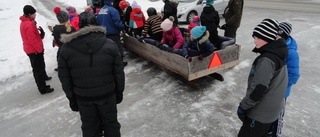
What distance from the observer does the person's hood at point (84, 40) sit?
2.50 m

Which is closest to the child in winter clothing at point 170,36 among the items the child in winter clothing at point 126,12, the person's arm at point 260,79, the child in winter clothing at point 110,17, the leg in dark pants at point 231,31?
the child in winter clothing at point 110,17

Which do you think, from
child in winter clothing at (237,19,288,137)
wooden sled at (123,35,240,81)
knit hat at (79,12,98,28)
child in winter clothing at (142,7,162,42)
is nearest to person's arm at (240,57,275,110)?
child in winter clothing at (237,19,288,137)

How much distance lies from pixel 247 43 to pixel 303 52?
163 centimetres

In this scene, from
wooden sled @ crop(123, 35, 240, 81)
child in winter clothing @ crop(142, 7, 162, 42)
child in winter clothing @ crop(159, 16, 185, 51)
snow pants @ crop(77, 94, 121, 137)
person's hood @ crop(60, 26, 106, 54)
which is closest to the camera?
person's hood @ crop(60, 26, 106, 54)

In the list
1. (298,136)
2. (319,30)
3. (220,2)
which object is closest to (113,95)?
(298,136)

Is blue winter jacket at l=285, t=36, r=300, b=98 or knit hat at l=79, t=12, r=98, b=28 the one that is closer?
knit hat at l=79, t=12, r=98, b=28

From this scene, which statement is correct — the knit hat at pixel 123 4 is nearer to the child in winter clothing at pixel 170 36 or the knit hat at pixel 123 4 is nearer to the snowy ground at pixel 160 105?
the snowy ground at pixel 160 105

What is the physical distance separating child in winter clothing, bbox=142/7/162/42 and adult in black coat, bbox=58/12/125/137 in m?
3.48

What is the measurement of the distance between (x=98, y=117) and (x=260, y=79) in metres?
1.91

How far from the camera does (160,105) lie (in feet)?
15.1

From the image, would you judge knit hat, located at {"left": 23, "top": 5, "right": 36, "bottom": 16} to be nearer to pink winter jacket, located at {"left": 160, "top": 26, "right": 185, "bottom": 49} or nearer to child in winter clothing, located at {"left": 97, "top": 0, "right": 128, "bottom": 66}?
child in winter clothing, located at {"left": 97, "top": 0, "right": 128, "bottom": 66}

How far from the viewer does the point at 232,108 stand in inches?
171

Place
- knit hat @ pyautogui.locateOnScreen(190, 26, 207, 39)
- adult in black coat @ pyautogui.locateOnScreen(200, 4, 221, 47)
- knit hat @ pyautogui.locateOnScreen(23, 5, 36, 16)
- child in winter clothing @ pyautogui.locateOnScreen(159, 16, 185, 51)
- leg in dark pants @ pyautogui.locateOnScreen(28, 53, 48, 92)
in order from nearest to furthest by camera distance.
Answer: knit hat @ pyautogui.locateOnScreen(190, 26, 207, 39), knit hat @ pyautogui.locateOnScreen(23, 5, 36, 16), leg in dark pants @ pyautogui.locateOnScreen(28, 53, 48, 92), child in winter clothing @ pyautogui.locateOnScreen(159, 16, 185, 51), adult in black coat @ pyautogui.locateOnScreen(200, 4, 221, 47)

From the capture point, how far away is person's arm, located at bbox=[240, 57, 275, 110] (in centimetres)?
232
